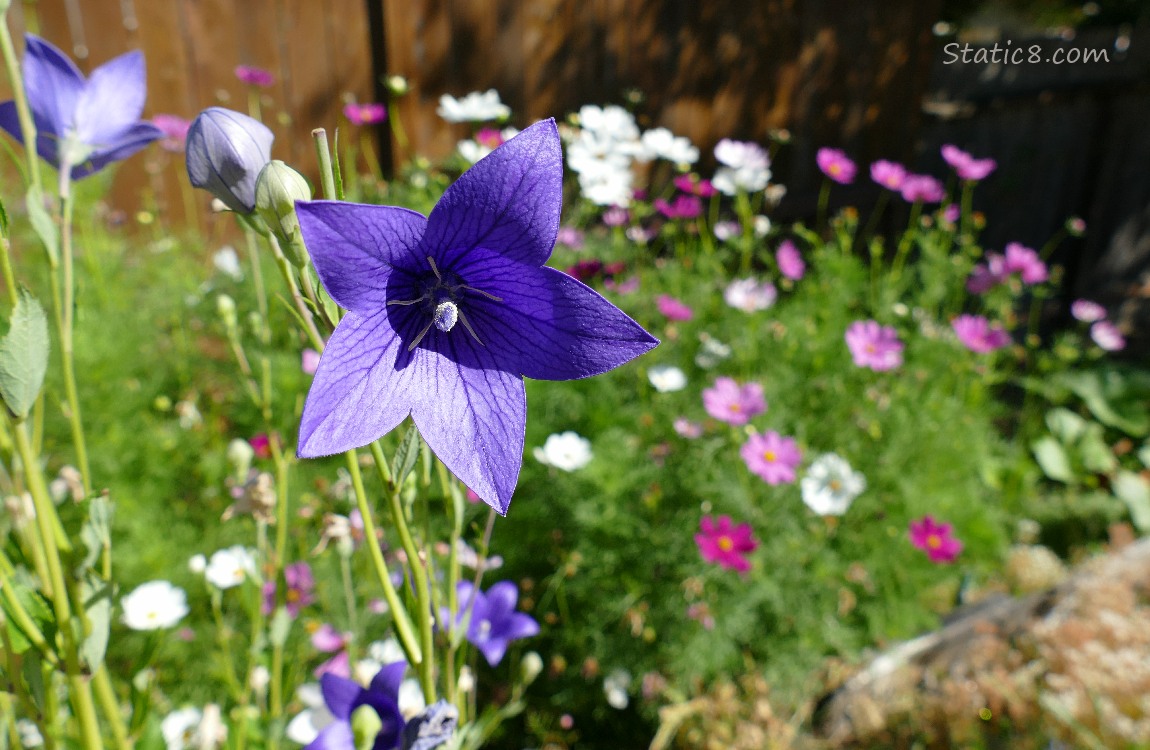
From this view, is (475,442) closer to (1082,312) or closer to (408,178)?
(408,178)

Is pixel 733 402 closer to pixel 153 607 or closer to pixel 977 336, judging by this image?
pixel 977 336

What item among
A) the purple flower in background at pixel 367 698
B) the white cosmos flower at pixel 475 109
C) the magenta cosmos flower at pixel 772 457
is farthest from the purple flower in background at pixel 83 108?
the white cosmos flower at pixel 475 109

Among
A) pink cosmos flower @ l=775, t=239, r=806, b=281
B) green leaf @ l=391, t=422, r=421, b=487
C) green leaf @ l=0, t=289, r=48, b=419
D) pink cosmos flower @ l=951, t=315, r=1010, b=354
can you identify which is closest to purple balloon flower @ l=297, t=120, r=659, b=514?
green leaf @ l=391, t=422, r=421, b=487

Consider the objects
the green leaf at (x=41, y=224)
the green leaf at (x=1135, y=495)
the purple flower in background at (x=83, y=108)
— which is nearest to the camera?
the green leaf at (x=41, y=224)

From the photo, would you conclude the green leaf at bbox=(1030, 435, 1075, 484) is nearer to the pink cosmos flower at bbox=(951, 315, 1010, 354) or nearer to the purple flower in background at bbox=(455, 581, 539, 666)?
the pink cosmos flower at bbox=(951, 315, 1010, 354)

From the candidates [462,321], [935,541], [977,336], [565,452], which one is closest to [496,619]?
[462,321]

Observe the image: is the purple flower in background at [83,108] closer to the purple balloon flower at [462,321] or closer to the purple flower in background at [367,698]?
the purple balloon flower at [462,321]
